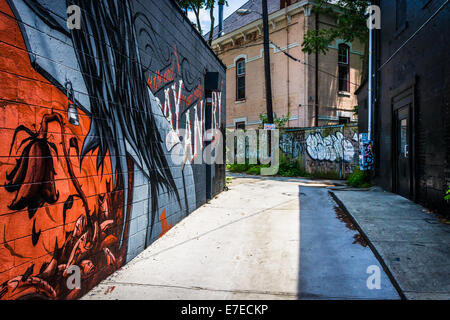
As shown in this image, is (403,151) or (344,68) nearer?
(403,151)

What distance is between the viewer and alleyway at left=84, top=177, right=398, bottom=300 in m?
2.91

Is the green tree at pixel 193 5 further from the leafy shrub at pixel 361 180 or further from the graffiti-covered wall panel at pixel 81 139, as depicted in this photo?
the leafy shrub at pixel 361 180

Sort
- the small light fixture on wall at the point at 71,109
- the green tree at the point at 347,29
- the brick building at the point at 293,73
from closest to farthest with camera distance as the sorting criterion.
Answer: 1. the small light fixture on wall at the point at 71,109
2. the green tree at the point at 347,29
3. the brick building at the point at 293,73

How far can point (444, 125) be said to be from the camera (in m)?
5.45

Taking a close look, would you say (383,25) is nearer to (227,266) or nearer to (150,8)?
(150,8)

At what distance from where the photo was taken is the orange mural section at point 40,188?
199cm

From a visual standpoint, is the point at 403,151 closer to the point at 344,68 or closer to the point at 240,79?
the point at 344,68

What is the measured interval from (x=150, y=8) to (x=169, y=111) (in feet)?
4.86

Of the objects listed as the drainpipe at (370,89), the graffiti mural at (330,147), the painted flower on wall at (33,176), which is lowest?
the painted flower on wall at (33,176)

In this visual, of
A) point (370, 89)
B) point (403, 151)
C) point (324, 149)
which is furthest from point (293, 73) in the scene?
point (403, 151)

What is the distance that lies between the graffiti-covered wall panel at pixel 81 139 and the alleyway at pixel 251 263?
0.33m

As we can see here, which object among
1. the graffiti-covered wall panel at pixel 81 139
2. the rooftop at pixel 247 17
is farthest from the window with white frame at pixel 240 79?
the graffiti-covered wall panel at pixel 81 139

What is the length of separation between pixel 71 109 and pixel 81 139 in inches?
10.7

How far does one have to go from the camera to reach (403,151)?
7.68 m
